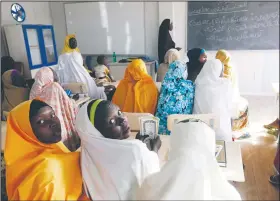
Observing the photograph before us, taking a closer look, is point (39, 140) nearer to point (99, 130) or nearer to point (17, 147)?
point (17, 147)

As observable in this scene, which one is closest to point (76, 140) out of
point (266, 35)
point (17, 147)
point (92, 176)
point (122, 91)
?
point (122, 91)

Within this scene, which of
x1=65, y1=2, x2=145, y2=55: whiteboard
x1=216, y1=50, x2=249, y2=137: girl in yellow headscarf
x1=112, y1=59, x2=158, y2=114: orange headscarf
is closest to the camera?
x1=216, y1=50, x2=249, y2=137: girl in yellow headscarf

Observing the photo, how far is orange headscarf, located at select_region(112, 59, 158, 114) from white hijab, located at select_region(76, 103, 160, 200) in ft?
3.00

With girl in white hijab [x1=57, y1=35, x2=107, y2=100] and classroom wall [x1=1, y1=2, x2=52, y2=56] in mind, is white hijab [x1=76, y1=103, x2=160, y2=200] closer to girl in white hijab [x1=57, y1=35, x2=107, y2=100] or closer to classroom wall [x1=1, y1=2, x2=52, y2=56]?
girl in white hijab [x1=57, y1=35, x2=107, y2=100]

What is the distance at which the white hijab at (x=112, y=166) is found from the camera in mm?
671

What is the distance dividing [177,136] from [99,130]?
0.24 meters

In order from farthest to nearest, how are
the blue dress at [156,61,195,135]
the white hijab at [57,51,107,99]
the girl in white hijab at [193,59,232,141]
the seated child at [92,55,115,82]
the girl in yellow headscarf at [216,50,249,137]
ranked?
the white hijab at [57,51,107,99] → the seated child at [92,55,115,82] → the blue dress at [156,61,195,135] → the girl in white hijab at [193,59,232,141] → the girl in yellow headscarf at [216,50,249,137]

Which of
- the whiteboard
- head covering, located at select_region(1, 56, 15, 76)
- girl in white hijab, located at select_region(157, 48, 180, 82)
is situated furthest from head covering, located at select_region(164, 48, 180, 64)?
head covering, located at select_region(1, 56, 15, 76)

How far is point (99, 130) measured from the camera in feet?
2.37

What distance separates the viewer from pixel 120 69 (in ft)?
6.54

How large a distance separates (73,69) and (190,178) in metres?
1.98

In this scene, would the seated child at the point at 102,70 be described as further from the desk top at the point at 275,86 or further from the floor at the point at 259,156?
the desk top at the point at 275,86

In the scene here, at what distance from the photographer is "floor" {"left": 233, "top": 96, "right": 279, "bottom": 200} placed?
0.63 m

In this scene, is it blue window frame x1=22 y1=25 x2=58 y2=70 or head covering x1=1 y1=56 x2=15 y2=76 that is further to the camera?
blue window frame x1=22 y1=25 x2=58 y2=70
